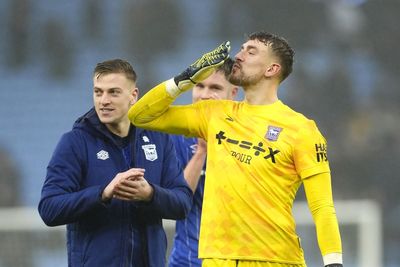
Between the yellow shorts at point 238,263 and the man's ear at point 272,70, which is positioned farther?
the man's ear at point 272,70

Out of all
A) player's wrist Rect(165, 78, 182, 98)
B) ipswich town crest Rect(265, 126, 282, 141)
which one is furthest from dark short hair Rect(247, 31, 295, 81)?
player's wrist Rect(165, 78, 182, 98)

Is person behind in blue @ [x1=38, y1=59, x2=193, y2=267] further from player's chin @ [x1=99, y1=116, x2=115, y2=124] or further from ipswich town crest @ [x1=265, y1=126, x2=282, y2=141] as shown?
ipswich town crest @ [x1=265, y1=126, x2=282, y2=141]

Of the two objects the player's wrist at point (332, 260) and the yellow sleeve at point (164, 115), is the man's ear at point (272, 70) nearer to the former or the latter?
the yellow sleeve at point (164, 115)

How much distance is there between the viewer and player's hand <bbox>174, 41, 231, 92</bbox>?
5.08m

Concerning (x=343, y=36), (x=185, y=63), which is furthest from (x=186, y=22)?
(x=343, y=36)

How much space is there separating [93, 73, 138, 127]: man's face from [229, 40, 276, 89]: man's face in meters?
0.56

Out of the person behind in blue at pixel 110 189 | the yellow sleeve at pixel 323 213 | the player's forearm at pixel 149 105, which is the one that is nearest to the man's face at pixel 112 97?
the person behind in blue at pixel 110 189

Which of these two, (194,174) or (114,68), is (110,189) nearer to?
(114,68)

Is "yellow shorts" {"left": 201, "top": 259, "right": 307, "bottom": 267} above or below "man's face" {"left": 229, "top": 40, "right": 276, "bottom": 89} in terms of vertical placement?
below

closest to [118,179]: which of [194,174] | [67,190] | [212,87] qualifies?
[67,190]

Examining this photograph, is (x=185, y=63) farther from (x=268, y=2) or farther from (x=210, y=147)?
(x=210, y=147)

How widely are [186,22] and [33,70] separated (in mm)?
2151

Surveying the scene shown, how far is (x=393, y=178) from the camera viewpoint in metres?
13.1

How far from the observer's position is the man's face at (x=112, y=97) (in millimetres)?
5273
